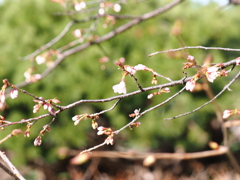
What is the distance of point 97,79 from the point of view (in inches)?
192

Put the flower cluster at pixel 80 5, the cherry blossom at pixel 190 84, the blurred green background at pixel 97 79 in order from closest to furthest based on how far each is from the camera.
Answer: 1. the cherry blossom at pixel 190 84
2. the flower cluster at pixel 80 5
3. the blurred green background at pixel 97 79

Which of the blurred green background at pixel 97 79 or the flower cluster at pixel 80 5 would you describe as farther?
the blurred green background at pixel 97 79

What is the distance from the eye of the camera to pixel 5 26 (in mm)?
5145

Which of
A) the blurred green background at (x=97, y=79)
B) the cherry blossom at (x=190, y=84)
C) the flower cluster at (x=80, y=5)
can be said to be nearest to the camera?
the cherry blossom at (x=190, y=84)

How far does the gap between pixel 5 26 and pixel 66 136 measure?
1.80m

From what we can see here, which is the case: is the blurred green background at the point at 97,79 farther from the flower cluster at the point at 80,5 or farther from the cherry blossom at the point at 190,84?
the cherry blossom at the point at 190,84

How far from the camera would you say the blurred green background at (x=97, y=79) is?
478cm

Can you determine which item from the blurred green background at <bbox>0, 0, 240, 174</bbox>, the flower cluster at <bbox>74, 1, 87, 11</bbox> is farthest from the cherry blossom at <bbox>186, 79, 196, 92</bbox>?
the blurred green background at <bbox>0, 0, 240, 174</bbox>

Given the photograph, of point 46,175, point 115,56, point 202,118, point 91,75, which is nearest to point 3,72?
point 91,75

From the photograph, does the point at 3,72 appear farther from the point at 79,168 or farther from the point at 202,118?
the point at 202,118

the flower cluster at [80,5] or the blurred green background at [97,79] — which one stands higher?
the flower cluster at [80,5]

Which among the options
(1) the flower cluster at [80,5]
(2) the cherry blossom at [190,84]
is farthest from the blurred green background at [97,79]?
(2) the cherry blossom at [190,84]

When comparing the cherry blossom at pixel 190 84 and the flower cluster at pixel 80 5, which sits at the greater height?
the flower cluster at pixel 80 5

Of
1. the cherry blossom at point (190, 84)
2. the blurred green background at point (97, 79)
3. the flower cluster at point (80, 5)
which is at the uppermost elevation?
the flower cluster at point (80, 5)
